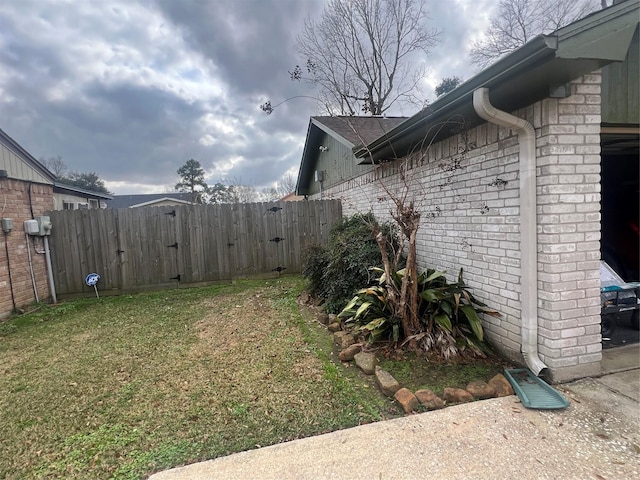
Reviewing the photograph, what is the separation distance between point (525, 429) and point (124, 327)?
507 cm

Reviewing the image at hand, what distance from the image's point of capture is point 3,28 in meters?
5.39

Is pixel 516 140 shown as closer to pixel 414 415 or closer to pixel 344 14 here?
pixel 414 415

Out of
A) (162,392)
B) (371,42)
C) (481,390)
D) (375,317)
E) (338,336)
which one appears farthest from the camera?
(371,42)

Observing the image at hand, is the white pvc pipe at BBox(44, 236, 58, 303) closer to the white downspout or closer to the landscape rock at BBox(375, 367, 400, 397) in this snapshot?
the landscape rock at BBox(375, 367, 400, 397)

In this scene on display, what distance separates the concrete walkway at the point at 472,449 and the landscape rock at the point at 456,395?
3.8 inches

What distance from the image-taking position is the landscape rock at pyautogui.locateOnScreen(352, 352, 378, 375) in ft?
9.95

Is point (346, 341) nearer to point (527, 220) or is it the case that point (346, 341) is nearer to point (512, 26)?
point (527, 220)

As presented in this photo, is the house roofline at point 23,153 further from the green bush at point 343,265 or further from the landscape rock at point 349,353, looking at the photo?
the landscape rock at point 349,353

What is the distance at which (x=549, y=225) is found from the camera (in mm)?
2562

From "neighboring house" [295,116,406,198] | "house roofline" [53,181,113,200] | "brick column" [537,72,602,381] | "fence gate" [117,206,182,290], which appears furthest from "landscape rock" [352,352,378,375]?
"house roofline" [53,181,113,200]

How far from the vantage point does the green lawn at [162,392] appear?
2148 mm

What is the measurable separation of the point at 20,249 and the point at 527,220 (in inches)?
313

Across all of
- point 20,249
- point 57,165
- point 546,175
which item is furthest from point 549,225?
point 57,165

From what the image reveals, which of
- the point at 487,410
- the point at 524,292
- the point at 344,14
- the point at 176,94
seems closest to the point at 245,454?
the point at 487,410
